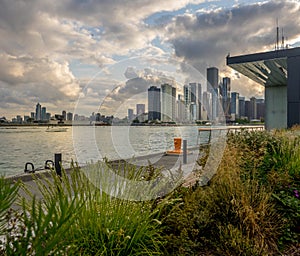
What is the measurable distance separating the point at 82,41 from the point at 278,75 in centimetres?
1460

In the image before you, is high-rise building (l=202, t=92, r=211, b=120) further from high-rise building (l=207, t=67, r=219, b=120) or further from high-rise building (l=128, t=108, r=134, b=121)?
high-rise building (l=128, t=108, r=134, b=121)

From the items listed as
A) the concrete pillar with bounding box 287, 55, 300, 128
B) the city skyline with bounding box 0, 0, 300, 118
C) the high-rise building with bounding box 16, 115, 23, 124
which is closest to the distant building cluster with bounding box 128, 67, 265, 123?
the city skyline with bounding box 0, 0, 300, 118

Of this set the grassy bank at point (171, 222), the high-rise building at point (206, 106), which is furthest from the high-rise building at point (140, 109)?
the grassy bank at point (171, 222)

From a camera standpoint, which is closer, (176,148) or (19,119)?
(19,119)

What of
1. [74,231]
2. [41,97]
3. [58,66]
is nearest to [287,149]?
[74,231]

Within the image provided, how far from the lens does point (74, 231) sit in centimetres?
214

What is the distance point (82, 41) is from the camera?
18.4ft

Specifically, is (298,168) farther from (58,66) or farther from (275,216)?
(58,66)

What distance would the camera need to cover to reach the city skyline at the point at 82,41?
184 inches

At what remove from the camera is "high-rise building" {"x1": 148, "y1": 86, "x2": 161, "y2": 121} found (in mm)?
4855

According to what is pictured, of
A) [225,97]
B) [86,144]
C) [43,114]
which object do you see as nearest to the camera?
[86,144]

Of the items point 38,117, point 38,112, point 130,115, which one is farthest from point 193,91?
point 38,112

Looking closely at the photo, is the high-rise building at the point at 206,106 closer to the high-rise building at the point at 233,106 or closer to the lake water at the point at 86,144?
the lake water at the point at 86,144

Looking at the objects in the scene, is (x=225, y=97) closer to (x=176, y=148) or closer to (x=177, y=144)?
(x=177, y=144)
